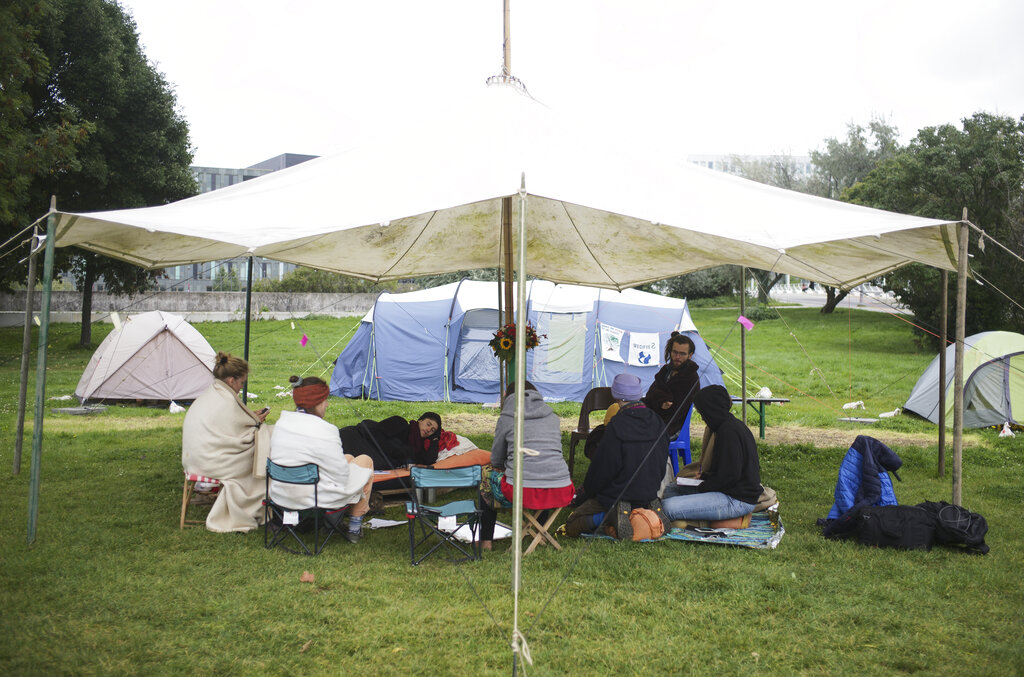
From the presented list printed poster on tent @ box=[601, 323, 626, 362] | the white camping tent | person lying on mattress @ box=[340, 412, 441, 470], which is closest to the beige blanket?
person lying on mattress @ box=[340, 412, 441, 470]

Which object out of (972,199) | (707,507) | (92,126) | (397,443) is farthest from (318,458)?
(972,199)

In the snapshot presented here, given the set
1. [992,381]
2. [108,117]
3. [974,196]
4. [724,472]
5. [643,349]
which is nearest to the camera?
[724,472]

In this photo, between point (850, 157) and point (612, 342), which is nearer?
point (612, 342)

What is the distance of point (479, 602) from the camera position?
3947 mm

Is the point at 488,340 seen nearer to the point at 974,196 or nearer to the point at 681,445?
the point at 681,445

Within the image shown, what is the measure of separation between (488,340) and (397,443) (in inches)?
238

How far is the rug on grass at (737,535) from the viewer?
4961 millimetres

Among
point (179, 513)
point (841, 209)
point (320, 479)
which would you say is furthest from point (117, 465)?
point (841, 209)

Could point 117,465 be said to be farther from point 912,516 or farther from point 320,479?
point 912,516

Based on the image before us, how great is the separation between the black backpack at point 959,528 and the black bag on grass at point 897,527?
0.05m

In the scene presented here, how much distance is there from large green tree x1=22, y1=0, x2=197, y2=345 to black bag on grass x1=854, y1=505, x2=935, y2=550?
15561 mm

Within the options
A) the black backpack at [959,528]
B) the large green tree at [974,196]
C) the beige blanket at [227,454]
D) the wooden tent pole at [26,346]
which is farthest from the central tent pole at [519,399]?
the large green tree at [974,196]

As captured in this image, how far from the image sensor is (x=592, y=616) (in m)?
→ 3.80

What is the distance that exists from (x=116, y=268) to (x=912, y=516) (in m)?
17.4
